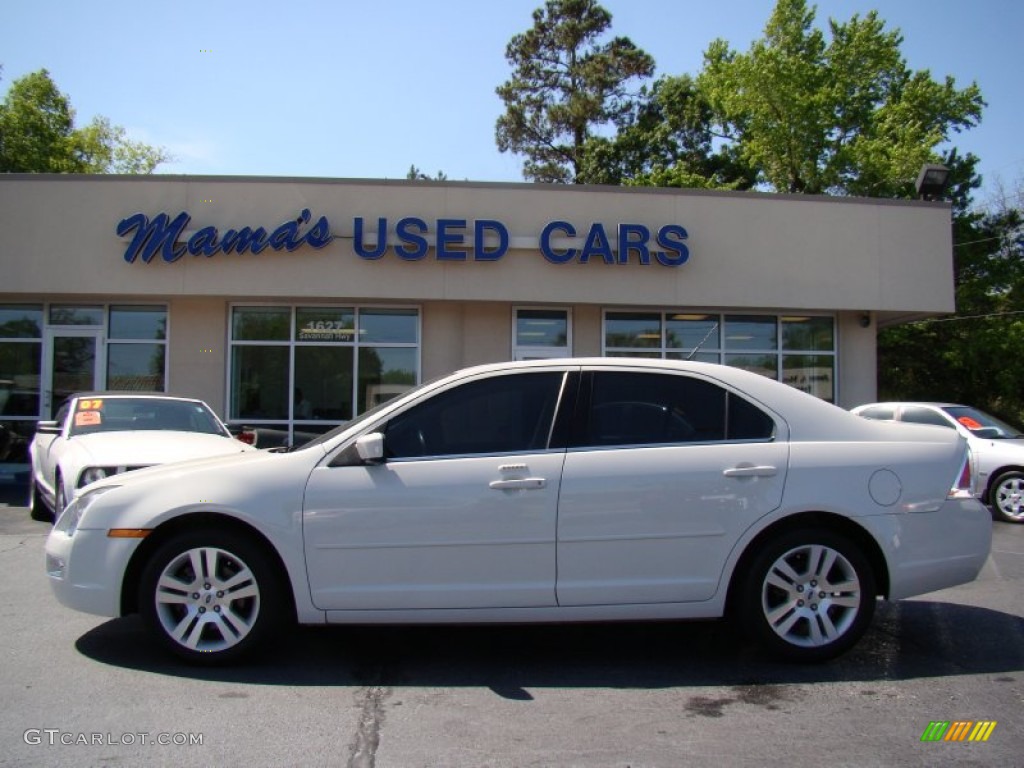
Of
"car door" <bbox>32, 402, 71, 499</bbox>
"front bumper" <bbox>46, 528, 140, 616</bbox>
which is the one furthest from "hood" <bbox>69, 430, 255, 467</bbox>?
"front bumper" <bbox>46, 528, 140, 616</bbox>

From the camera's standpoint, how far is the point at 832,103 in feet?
106

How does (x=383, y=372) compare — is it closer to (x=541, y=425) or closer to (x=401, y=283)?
(x=401, y=283)

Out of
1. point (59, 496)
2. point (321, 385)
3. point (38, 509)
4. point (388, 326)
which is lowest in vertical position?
point (38, 509)

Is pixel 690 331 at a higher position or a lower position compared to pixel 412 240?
lower

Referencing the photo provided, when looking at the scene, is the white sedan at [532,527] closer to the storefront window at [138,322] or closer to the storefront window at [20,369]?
the storefront window at [138,322]

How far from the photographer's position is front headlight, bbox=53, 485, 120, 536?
4559 millimetres

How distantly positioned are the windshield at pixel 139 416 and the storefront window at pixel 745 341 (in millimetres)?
8617

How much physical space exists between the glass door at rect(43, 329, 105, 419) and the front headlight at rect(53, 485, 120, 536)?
11751mm

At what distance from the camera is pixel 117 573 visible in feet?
14.5

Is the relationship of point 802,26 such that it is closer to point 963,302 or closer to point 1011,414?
point 963,302

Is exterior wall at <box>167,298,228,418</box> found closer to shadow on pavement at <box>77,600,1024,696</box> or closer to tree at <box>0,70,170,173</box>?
shadow on pavement at <box>77,600,1024,696</box>

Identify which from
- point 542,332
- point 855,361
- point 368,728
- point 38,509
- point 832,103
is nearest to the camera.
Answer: point 368,728

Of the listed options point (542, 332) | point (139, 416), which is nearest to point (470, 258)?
point (542, 332)

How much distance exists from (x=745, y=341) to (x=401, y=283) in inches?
266
